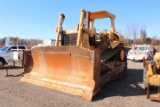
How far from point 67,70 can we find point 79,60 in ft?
2.18

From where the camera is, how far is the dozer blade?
620 cm

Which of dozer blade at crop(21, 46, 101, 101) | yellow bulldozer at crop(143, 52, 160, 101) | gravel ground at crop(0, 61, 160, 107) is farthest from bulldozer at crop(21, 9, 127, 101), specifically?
yellow bulldozer at crop(143, 52, 160, 101)

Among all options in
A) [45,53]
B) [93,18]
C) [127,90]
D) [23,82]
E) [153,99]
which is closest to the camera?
[153,99]

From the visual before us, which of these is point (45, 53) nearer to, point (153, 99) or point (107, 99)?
point (107, 99)

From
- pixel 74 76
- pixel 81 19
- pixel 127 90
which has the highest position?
pixel 81 19

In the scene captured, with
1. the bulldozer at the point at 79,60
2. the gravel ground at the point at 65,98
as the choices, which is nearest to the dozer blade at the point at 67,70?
the bulldozer at the point at 79,60

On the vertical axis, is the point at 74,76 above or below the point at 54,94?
above

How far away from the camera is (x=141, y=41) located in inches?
2434

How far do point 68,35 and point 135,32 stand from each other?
2341 inches

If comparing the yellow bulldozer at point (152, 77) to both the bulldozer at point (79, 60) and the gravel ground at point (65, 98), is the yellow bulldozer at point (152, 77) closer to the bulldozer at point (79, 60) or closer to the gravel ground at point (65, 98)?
the gravel ground at point (65, 98)

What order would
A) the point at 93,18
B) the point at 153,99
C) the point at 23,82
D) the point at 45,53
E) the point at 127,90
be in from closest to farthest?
1. the point at 153,99
2. the point at 127,90
3. the point at 45,53
4. the point at 23,82
5. the point at 93,18

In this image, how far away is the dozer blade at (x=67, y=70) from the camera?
6203 mm

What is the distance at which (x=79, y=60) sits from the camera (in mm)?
6715

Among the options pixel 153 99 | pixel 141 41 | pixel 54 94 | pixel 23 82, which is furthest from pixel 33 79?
pixel 141 41
